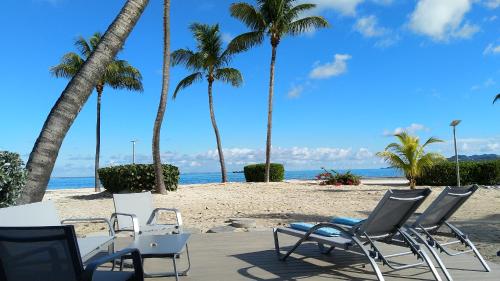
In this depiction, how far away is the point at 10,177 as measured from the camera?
513 cm

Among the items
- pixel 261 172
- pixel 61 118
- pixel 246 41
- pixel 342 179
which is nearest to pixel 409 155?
pixel 342 179

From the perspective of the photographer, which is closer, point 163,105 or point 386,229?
point 386,229

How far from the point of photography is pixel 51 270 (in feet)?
8.95

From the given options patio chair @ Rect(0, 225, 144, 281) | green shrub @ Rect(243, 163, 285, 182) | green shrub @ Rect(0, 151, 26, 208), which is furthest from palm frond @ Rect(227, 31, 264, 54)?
patio chair @ Rect(0, 225, 144, 281)

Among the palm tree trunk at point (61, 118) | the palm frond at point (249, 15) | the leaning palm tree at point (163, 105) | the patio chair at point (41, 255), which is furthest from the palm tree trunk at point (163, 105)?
the patio chair at point (41, 255)

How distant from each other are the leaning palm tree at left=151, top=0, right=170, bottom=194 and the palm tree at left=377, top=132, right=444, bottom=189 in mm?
7257

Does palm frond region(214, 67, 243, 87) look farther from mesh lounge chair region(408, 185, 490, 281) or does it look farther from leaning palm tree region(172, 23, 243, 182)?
mesh lounge chair region(408, 185, 490, 281)

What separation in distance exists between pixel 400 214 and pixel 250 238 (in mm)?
2890

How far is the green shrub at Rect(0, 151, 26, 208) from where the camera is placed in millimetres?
5062

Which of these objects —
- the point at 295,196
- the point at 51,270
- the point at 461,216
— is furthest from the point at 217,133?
the point at 51,270

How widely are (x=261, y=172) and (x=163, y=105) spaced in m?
8.89

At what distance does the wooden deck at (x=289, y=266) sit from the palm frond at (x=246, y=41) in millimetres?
17656

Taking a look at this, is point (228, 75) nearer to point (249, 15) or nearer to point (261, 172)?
point (249, 15)

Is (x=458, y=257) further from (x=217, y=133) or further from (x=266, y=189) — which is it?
(x=217, y=133)
